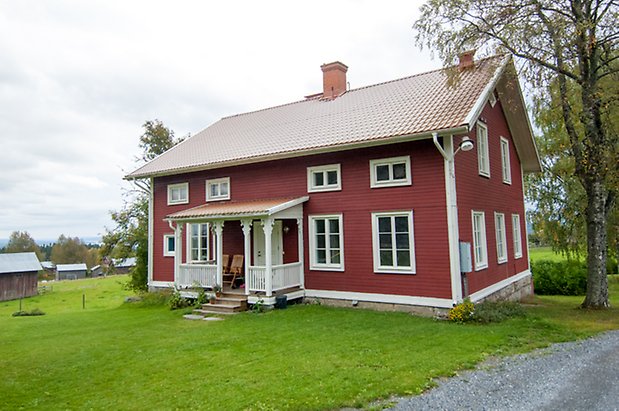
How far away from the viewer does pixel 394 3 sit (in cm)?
1091

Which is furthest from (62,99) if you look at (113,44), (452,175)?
→ (452,175)

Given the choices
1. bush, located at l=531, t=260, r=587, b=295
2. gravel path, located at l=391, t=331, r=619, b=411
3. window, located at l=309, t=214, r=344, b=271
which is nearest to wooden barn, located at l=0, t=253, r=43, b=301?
window, located at l=309, t=214, r=344, b=271

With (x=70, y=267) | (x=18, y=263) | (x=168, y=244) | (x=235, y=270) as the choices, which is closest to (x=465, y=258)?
(x=235, y=270)

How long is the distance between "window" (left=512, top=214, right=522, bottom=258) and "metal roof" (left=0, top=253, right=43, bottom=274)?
3934 cm

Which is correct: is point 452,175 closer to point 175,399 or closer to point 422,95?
point 422,95

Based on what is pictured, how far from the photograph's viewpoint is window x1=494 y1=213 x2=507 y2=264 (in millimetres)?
12982

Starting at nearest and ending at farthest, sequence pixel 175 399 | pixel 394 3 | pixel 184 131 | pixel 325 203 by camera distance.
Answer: pixel 175 399, pixel 394 3, pixel 325 203, pixel 184 131

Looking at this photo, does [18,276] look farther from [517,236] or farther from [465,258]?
[517,236]

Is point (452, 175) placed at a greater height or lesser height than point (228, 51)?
lesser

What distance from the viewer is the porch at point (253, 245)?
453 inches

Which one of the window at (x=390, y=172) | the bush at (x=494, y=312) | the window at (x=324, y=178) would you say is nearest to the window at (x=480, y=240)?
the bush at (x=494, y=312)

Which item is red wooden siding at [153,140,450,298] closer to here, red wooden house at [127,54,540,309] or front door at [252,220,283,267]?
red wooden house at [127,54,540,309]

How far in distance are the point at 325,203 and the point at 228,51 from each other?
698 cm

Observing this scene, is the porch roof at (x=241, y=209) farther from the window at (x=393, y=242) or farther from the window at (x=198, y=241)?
the window at (x=393, y=242)
